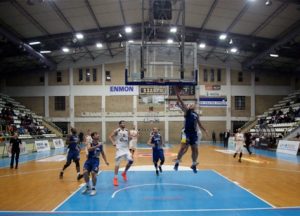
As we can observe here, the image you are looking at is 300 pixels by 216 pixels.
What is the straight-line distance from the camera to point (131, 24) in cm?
3238

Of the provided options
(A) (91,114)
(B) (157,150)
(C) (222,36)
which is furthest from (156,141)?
(A) (91,114)

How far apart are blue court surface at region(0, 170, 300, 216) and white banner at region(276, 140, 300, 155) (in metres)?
14.3

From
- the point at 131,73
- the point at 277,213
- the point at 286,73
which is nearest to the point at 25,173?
the point at 131,73

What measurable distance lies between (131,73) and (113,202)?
5.73 metres

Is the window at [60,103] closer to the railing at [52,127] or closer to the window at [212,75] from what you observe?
the railing at [52,127]

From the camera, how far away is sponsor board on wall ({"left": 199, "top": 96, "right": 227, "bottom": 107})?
4525 cm

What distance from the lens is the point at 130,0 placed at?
2614 cm

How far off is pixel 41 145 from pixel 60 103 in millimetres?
15889

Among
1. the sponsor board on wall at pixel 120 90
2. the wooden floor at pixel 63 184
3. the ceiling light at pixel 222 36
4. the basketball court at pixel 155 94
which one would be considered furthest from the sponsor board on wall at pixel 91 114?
the wooden floor at pixel 63 184

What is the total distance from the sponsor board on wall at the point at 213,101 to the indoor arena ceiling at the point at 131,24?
8.20m

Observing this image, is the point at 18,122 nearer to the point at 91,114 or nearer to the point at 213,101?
the point at 91,114

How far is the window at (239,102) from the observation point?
151 ft

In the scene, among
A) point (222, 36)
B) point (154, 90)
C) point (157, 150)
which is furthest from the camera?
point (154, 90)

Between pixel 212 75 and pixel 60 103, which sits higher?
pixel 212 75
